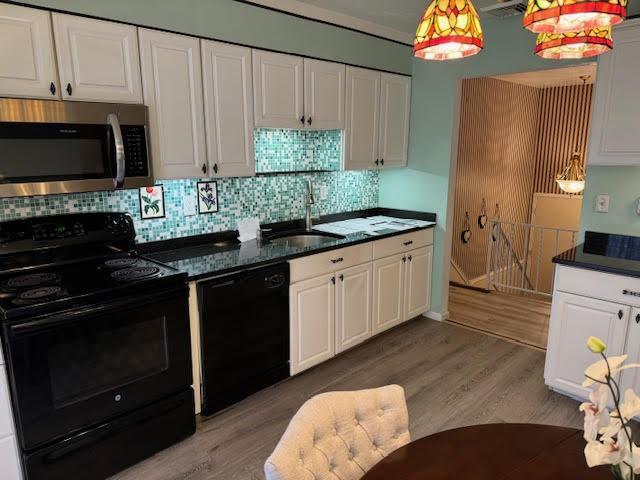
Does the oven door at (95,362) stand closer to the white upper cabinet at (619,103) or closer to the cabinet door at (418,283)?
the cabinet door at (418,283)

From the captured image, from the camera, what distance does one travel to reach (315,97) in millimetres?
3215

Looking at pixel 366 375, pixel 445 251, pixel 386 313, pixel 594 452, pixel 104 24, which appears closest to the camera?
pixel 594 452

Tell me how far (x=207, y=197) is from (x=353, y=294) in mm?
1262

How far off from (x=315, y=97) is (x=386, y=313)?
179 centimetres

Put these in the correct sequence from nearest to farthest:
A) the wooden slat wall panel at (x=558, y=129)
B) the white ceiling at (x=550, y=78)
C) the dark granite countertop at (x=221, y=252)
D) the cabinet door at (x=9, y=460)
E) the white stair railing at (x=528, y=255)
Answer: the cabinet door at (x=9, y=460), the dark granite countertop at (x=221, y=252), the white ceiling at (x=550, y=78), the white stair railing at (x=528, y=255), the wooden slat wall panel at (x=558, y=129)

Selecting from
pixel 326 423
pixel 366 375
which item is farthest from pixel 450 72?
pixel 326 423

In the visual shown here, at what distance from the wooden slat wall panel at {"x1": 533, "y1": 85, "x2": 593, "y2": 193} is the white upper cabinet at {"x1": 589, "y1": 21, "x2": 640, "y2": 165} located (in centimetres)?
412

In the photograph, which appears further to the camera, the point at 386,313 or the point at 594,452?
the point at 386,313

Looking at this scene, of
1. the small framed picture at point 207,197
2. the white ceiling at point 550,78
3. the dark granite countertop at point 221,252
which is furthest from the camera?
the white ceiling at point 550,78

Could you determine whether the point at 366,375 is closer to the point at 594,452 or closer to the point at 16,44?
the point at 594,452

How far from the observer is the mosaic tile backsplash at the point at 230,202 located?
7.85 ft

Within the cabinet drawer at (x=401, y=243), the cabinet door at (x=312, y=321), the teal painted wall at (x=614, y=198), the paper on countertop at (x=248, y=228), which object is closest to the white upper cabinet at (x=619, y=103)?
the teal painted wall at (x=614, y=198)

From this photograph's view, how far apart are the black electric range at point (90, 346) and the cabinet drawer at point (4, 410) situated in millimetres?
36

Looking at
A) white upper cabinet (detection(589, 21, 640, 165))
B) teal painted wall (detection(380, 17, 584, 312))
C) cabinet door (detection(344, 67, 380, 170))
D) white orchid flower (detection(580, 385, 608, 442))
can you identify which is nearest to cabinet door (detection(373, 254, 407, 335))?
teal painted wall (detection(380, 17, 584, 312))
